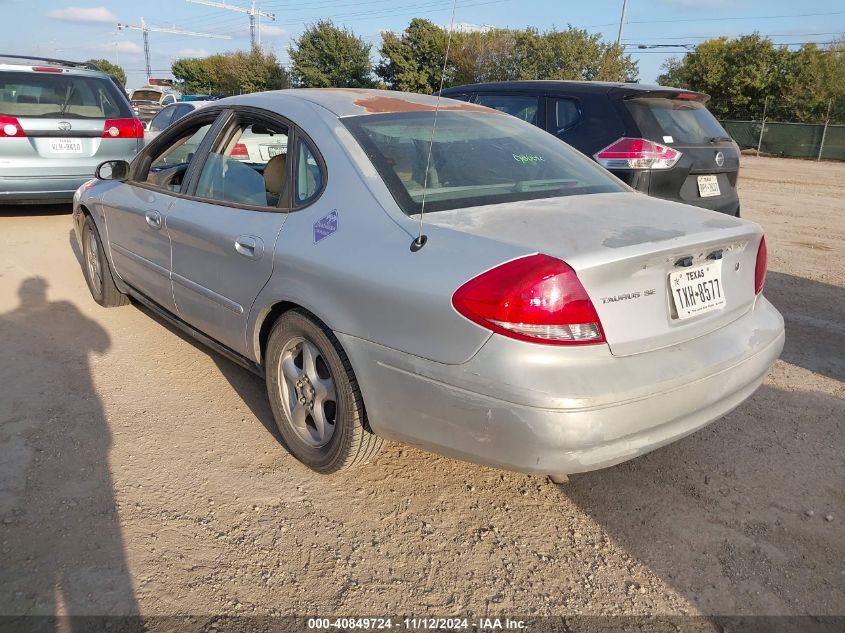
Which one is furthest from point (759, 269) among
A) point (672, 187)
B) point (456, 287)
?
point (672, 187)

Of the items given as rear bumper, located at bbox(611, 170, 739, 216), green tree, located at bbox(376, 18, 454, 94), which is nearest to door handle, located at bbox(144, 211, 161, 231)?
rear bumper, located at bbox(611, 170, 739, 216)

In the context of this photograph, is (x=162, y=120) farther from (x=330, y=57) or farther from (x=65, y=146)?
(x=330, y=57)

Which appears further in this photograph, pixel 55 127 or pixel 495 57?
pixel 495 57

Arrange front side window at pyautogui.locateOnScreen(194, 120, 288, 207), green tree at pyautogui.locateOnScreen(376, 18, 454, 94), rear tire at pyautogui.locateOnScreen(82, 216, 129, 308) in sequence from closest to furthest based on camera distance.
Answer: front side window at pyautogui.locateOnScreen(194, 120, 288, 207) → rear tire at pyautogui.locateOnScreen(82, 216, 129, 308) → green tree at pyautogui.locateOnScreen(376, 18, 454, 94)

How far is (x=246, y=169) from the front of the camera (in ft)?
11.3

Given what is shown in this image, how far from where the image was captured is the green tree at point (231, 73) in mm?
51172

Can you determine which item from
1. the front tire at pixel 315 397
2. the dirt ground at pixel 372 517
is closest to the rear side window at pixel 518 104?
the dirt ground at pixel 372 517

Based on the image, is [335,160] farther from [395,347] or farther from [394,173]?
[395,347]

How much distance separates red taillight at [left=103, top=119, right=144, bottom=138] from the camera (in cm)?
784

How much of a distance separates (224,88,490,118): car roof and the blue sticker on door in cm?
57

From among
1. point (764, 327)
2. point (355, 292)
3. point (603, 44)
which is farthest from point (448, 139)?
point (603, 44)

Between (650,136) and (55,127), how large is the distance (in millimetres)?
6216

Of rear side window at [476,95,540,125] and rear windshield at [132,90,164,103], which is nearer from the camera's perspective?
rear side window at [476,95,540,125]

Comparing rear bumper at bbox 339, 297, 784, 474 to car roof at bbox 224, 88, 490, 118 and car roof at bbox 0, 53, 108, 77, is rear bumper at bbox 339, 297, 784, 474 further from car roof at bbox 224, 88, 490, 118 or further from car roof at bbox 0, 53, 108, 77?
car roof at bbox 0, 53, 108, 77
